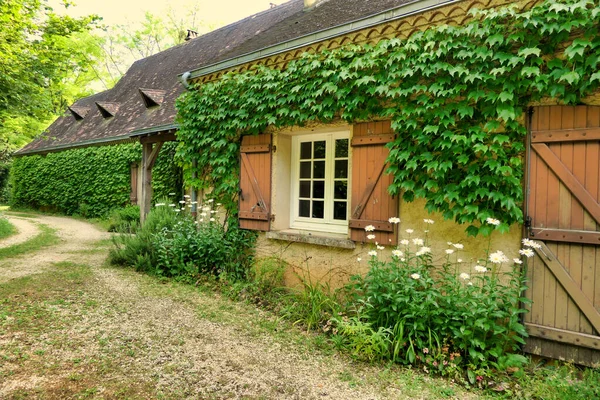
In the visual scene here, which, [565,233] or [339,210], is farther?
[339,210]

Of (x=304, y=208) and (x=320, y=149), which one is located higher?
(x=320, y=149)

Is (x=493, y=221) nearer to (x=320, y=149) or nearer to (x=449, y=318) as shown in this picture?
(x=449, y=318)

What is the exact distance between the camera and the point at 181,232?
588cm

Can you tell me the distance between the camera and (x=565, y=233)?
9.92 ft

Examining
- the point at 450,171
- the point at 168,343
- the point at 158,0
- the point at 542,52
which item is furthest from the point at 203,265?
the point at 158,0

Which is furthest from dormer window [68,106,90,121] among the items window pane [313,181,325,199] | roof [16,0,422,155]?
window pane [313,181,325,199]

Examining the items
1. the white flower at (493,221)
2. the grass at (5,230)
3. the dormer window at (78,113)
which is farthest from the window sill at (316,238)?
the dormer window at (78,113)

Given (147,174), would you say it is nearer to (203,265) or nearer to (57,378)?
(203,265)

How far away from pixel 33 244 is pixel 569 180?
9.25 m

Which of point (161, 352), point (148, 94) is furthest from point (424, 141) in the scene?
point (148, 94)

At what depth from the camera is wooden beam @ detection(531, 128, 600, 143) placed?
290 centimetres

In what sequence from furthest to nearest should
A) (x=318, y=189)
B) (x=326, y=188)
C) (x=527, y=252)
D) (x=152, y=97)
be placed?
(x=152, y=97)
(x=318, y=189)
(x=326, y=188)
(x=527, y=252)

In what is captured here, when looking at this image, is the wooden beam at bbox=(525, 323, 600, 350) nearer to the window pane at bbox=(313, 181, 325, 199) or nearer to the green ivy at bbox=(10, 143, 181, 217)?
the window pane at bbox=(313, 181, 325, 199)

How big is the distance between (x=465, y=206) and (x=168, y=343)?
297 cm
